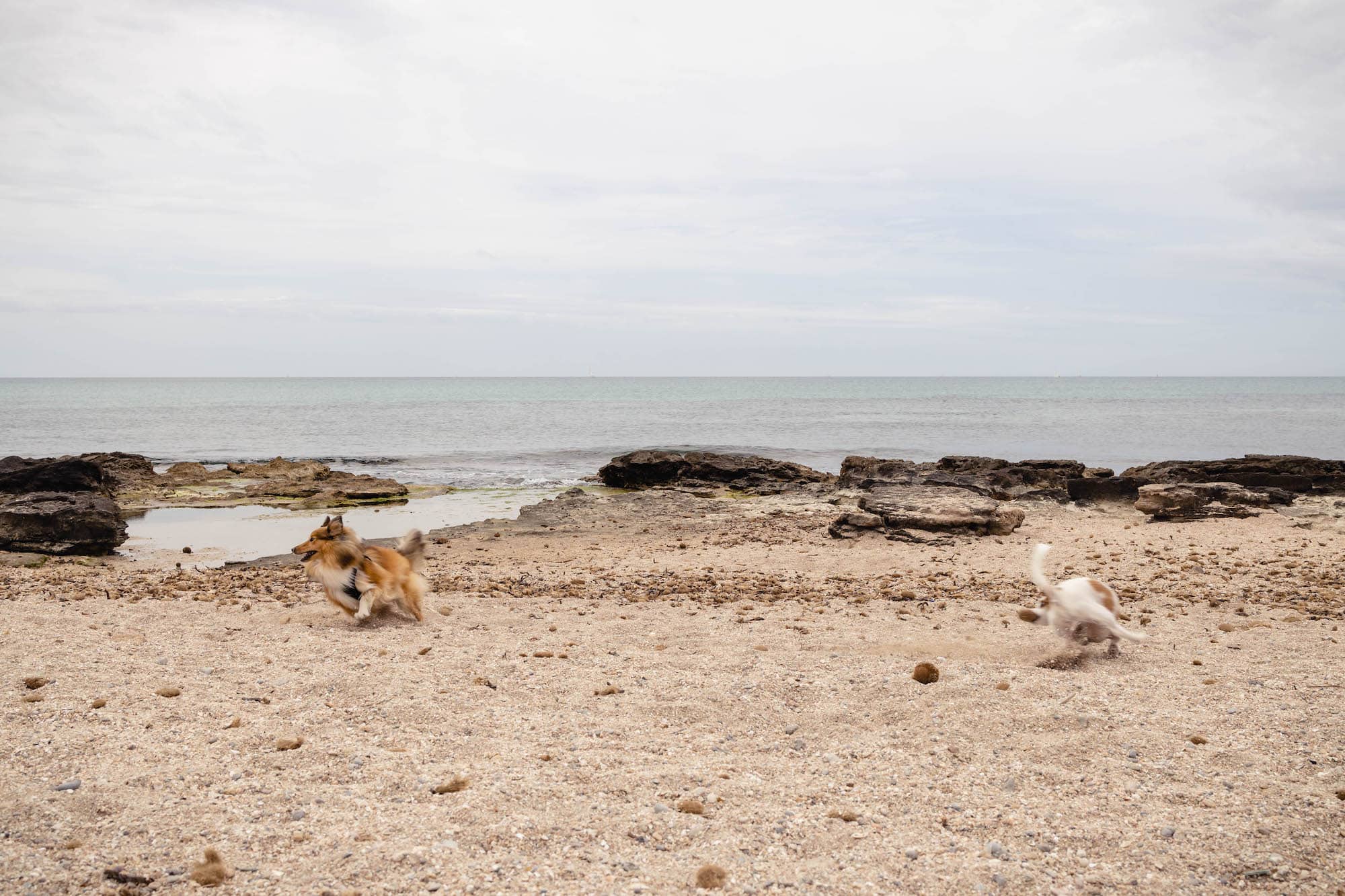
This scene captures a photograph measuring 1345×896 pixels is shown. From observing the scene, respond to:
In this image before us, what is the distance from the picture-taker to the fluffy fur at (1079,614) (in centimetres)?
620

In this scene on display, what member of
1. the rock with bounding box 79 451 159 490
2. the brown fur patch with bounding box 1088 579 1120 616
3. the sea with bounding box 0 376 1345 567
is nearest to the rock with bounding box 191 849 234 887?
the brown fur patch with bounding box 1088 579 1120 616

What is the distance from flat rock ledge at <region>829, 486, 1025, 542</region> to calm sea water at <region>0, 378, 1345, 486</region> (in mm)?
14566

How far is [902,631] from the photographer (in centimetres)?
739

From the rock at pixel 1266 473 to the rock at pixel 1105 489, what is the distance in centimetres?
100

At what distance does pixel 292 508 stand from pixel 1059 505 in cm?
1591

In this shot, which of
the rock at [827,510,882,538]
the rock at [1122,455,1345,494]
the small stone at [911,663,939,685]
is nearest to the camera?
the small stone at [911,663,939,685]

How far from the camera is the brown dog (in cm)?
724

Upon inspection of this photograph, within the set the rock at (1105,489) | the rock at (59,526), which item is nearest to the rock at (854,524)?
the rock at (1105,489)

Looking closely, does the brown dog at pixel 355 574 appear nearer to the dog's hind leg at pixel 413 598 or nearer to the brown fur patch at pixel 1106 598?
the dog's hind leg at pixel 413 598

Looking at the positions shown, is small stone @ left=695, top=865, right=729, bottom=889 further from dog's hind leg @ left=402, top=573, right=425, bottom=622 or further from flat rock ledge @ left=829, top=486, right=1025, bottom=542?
flat rock ledge @ left=829, top=486, right=1025, bottom=542

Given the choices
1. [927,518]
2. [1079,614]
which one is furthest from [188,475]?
[1079,614]

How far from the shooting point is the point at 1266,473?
18812mm

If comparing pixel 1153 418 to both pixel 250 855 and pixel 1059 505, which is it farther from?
pixel 250 855

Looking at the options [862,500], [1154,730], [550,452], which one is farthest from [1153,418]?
[1154,730]
